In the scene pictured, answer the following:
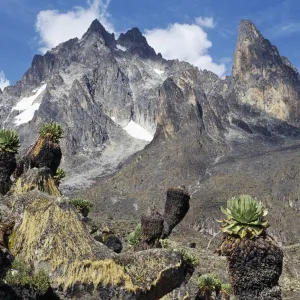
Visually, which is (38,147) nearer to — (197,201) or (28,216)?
(28,216)

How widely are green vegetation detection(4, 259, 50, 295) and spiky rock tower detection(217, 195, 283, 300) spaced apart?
13.8 ft

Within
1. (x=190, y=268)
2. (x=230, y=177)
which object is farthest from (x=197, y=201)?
(x=190, y=268)

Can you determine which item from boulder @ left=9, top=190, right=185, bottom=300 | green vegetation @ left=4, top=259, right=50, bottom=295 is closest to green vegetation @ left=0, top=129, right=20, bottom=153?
boulder @ left=9, top=190, right=185, bottom=300

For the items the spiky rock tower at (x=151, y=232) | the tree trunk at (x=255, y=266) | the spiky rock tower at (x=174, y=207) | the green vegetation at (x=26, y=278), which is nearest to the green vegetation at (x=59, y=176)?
the spiky rock tower at (x=174, y=207)

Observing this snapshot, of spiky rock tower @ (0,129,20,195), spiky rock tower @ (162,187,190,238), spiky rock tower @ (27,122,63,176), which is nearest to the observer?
spiky rock tower @ (0,129,20,195)

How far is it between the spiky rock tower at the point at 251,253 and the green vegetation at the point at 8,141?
33.7 ft

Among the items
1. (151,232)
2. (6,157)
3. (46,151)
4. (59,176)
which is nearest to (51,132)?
(46,151)

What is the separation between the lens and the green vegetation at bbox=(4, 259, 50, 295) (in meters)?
10.6

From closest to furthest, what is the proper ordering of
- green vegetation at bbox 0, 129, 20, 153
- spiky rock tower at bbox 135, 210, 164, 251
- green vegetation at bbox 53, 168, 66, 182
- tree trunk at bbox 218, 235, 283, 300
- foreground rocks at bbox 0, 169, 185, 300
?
tree trunk at bbox 218, 235, 283, 300, foreground rocks at bbox 0, 169, 185, 300, spiky rock tower at bbox 135, 210, 164, 251, green vegetation at bbox 0, 129, 20, 153, green vegetation at bbox 53, 168, 66, 182

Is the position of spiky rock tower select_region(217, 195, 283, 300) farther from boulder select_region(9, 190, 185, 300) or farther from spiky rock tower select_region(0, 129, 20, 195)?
spiky rock tower select_region(0, 129, 20, 195)

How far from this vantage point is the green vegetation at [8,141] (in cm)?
1830

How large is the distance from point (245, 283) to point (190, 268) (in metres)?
9.20

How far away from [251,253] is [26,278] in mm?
5139

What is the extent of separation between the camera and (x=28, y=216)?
12.1m
